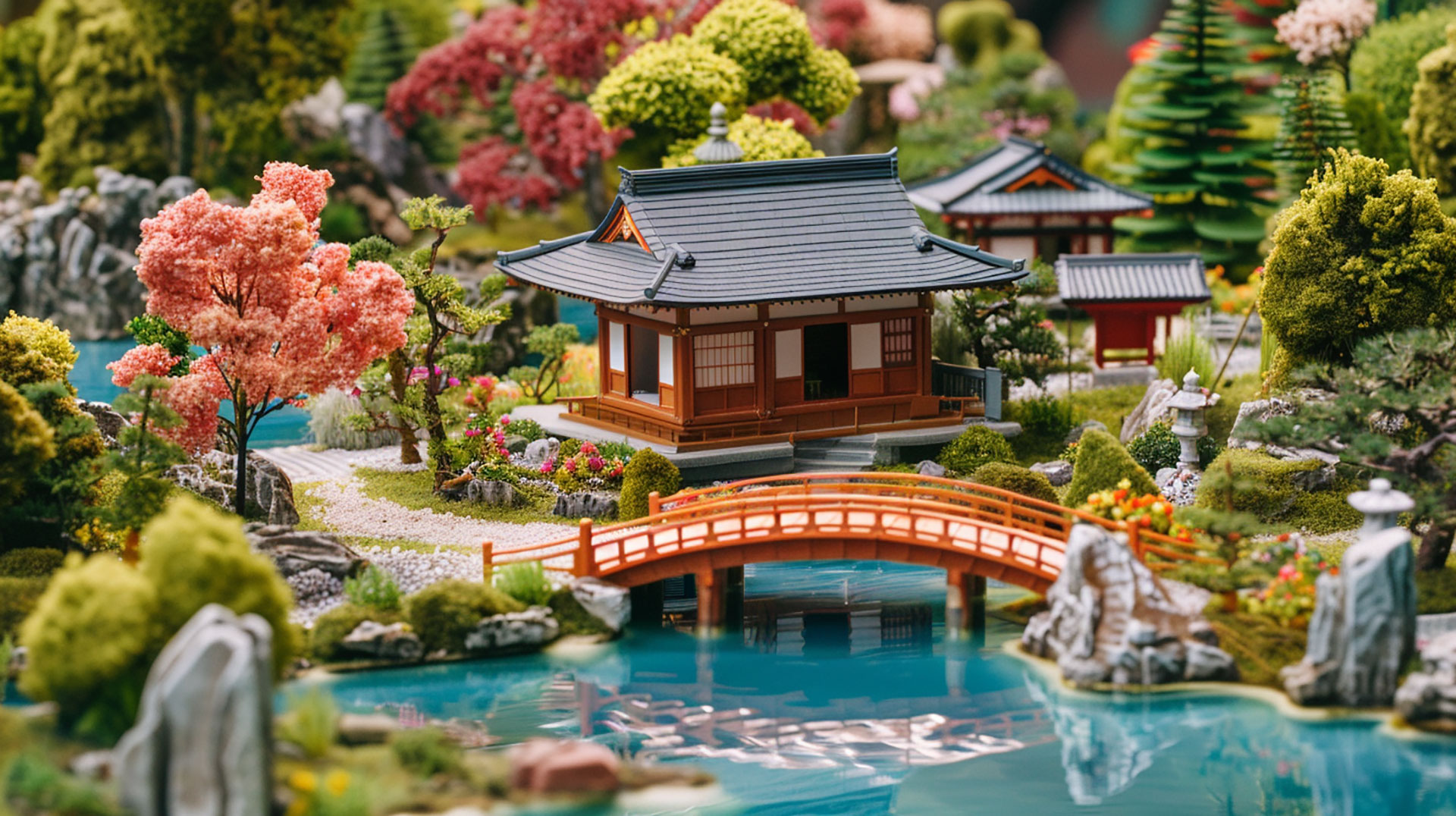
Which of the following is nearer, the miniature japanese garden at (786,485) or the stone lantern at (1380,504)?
the miniature japanese garden at (786,485)

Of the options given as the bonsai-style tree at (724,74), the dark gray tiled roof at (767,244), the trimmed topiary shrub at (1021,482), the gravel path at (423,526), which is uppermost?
the bonsai-style tree at (724,74)

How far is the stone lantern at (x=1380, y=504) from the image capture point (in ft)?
77.9

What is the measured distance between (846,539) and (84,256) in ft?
98.3

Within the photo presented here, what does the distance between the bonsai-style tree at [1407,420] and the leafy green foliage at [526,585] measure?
35.2 feet

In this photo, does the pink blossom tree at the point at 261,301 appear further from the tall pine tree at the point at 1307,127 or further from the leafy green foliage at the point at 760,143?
the tall pine tree at the point at 1307,127

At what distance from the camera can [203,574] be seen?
20.0 m

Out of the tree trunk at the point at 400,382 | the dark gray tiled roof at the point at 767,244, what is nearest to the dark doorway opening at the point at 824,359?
the dark gray tiled roof at the point at 767,244

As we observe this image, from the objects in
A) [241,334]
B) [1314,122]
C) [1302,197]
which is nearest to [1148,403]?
[1302,197]

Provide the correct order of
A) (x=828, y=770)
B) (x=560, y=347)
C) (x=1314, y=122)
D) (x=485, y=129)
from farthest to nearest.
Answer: (x=485, y=129) → (x=1314, y=122) → (x=560, y=347) → (x=828, y=770)

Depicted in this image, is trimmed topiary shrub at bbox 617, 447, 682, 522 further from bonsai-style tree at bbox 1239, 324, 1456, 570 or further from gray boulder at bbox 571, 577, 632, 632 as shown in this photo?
Answer: bonsai-style tree at bbox 1239, 324, 1456, 570

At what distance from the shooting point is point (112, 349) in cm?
4956

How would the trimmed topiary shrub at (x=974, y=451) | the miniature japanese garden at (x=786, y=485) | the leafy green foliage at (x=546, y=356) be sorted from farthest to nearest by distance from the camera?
the leafy green foliage at (x=546, y=356) < the trimmed topiary shrub at (x=974, y=451) < the miniature japanese garden at (x=786, y=485)

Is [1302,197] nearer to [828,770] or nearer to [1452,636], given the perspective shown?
[1452,636]

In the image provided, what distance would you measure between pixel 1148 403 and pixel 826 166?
7761 mm
